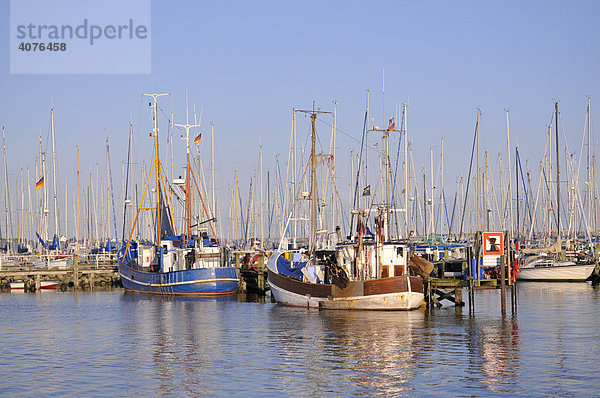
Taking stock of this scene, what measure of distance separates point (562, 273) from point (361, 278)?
3304 cm

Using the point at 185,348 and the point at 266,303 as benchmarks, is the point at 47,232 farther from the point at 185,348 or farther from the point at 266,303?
the point at 185,348

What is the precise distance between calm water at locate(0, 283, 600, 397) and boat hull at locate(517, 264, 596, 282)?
70.4 ft

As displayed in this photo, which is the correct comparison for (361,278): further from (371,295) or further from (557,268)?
(557,268)

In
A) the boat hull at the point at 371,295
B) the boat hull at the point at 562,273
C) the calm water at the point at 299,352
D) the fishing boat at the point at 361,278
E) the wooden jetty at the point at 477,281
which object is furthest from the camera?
the boat hull at the point at 562,273

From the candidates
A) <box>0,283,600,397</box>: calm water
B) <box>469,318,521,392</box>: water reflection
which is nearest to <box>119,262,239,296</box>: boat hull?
<box>0,283,600,397</box>: calm water

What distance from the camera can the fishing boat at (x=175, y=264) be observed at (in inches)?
2437

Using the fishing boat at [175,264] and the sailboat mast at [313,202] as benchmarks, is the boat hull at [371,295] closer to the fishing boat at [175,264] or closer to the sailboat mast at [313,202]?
the sailboat mast at [313,202]

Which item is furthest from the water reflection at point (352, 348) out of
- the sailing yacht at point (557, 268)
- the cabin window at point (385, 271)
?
the sailing yacht at point (557, 268)

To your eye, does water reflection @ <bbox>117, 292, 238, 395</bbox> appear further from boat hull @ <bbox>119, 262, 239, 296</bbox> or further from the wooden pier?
the wooden pier

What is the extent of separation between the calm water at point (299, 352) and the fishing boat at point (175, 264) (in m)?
8.95

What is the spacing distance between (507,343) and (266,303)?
24840mm

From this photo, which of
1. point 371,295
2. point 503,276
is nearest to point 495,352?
point 503,276

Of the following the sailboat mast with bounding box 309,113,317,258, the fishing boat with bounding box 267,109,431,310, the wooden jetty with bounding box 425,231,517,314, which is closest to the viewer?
the wooden jetty with bounding box 425,231,517,314

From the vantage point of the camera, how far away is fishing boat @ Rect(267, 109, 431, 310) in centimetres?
4597
